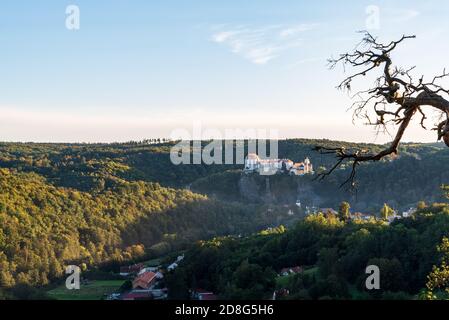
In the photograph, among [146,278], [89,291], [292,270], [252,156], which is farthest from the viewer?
[252,156]

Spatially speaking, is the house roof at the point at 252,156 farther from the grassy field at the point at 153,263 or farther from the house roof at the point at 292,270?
the house roof at the point at 292,270

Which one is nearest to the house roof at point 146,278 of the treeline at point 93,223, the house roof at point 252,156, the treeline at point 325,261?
the treeline at point 325,261

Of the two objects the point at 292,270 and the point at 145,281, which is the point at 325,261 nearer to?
the point at 292,270

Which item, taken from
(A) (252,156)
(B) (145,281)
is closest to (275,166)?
(A) (252,156)

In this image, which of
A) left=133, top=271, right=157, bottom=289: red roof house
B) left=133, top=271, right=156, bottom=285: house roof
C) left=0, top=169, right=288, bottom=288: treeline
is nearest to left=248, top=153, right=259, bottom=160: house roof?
left=0, top=169, right=288, bottom=288: treeline

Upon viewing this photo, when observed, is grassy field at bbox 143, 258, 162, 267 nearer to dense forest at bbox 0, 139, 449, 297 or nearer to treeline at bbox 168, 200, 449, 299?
dense forest at bbox 0, 139, 449, 297

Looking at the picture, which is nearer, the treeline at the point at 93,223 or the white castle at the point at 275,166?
the treeline at the point at 93,223
